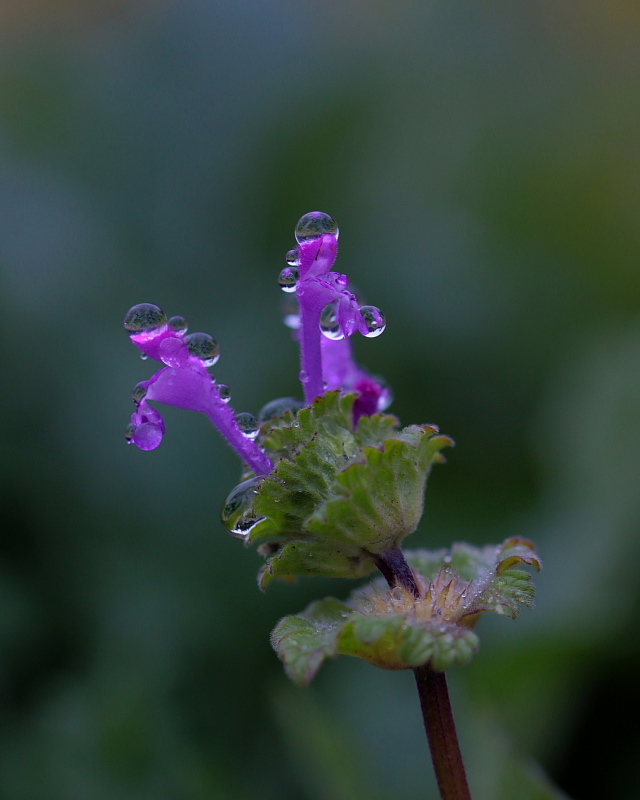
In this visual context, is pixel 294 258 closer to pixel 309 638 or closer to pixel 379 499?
pixel 379 499

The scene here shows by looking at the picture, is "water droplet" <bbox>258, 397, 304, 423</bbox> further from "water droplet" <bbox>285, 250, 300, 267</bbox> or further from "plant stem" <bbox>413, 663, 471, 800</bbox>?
"plant stem" <bbox>413, 663, 471, 800</bbox>

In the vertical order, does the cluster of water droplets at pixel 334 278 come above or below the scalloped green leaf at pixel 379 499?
above

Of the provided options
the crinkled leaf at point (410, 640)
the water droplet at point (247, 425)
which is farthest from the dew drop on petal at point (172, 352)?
the crinkled leaf at point (410, 640)

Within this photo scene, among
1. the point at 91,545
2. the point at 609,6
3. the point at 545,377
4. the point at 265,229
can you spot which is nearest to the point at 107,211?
the point at 265,229

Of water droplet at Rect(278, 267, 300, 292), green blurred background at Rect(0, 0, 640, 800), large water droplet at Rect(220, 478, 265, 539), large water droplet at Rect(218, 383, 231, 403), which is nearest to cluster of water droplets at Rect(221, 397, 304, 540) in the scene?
large water droplet at Rect(220, 478, 265, 539)

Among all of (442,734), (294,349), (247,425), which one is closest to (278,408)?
(247,425)

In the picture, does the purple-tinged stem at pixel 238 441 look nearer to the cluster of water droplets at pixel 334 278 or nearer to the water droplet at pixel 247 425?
the water droplet at pixel 247 425
